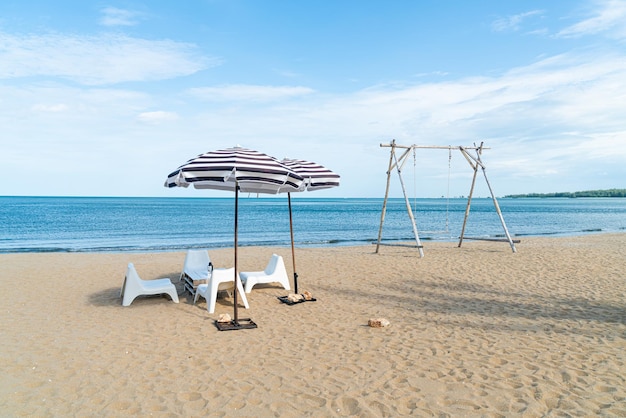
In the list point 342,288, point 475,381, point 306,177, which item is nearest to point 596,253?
point 342,288

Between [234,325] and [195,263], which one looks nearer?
[234,325]

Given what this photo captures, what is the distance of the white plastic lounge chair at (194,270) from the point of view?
744 cm

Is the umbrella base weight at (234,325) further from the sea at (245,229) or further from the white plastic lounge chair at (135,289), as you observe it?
the sea at (245,229)

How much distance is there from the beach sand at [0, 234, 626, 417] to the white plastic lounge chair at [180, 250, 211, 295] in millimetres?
314

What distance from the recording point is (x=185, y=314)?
21.6 ft

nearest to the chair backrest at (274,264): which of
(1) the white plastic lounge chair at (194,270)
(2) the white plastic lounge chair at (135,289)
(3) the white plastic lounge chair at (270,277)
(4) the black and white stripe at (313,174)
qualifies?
(3) the white plastic lounge chair at (270,277)

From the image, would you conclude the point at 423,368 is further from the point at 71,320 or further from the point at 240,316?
the point at 71,320

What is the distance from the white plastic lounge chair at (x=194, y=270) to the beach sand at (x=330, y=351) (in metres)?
0.31

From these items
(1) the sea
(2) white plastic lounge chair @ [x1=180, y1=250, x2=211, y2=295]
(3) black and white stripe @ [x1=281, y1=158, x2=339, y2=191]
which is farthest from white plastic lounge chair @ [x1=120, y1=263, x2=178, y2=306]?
(1) the sea

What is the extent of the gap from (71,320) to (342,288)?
476cm

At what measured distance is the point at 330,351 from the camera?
5.01 meters

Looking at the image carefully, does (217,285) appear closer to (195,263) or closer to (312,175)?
(195,263)

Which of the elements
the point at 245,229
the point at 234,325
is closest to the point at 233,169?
the point at 234,325

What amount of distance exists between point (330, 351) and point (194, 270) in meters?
4.18
